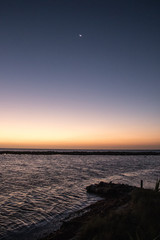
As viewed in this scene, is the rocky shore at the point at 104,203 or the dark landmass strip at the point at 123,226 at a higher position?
the dark landmass strip at the point at 123,226

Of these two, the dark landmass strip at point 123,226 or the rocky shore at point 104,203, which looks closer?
the dark landmass strip at point 123,226

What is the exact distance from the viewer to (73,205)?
12961 mm

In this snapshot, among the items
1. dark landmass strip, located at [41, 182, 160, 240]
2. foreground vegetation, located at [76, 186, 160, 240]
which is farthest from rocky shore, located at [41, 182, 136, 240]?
foreground vegetation, located at [76, 186, 160, 240]

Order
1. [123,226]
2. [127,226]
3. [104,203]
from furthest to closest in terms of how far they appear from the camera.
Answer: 1. [104,203]
2. [127,226]
3. [123,226]

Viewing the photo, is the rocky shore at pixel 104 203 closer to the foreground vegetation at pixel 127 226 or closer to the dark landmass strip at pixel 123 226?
the dark landmass strip at pixel 123 226

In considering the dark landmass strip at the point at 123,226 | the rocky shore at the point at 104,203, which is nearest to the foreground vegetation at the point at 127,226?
the dark landmass strip at the point at 123,226

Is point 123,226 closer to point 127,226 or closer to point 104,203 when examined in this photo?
point 127,226

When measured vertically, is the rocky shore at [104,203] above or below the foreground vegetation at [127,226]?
below

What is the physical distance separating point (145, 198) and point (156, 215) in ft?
6.46

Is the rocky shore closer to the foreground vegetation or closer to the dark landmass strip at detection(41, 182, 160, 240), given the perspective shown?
the dark landmass strip at detection(41, 182, 160, 240)

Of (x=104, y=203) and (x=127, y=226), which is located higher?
(x=127, y=226)

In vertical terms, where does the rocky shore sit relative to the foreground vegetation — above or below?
below

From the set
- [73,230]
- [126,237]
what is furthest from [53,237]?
[126,237]

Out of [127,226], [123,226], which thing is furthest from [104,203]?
[123,226]
